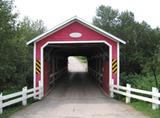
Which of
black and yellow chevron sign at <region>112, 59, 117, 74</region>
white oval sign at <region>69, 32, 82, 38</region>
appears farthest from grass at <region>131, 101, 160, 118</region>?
white oval sign at <region>69, 32, 82, 38</region>

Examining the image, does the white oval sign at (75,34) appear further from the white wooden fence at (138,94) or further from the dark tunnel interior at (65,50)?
the white wooden fence at (138,94)

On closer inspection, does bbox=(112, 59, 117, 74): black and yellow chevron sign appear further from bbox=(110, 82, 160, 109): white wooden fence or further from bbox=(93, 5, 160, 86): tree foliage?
bbox=(93, 5, 160, 86): tree foliage

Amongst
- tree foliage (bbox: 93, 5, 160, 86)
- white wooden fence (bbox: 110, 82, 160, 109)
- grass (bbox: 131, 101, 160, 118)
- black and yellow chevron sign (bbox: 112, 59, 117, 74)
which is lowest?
grass (bbox: 131, 101, 160, 118)

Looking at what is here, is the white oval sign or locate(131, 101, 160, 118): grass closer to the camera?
locate(131, 101, 160, 118): grass

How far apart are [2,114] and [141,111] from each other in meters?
4.78

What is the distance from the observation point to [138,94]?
1380 cm

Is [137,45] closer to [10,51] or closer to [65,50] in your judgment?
[65,50]

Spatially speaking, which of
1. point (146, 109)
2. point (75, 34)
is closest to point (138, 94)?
point (146, 109)

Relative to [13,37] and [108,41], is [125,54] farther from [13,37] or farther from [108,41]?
[13,37]

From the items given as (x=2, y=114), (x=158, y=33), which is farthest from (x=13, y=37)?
(x=158, y=33)

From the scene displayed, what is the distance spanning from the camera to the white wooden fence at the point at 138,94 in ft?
36.1

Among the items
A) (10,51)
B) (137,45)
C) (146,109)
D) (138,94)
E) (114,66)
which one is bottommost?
(146,109)

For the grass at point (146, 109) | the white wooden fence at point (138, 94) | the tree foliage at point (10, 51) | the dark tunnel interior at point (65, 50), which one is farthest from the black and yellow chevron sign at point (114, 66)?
the tree foliage at point (10, 51)

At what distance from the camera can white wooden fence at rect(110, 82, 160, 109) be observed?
1101cm
